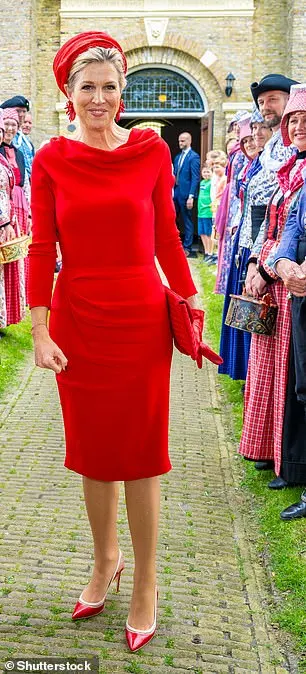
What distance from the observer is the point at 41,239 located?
2.92 m

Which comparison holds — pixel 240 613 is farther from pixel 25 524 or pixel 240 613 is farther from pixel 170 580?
pixel 25 524

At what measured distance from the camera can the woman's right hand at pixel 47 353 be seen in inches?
114

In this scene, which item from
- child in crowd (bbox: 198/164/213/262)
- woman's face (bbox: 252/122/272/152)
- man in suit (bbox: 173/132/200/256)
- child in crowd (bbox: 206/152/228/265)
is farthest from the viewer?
man in suit (bbox: 173/132/200/256)

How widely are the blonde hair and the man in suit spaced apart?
13467mm

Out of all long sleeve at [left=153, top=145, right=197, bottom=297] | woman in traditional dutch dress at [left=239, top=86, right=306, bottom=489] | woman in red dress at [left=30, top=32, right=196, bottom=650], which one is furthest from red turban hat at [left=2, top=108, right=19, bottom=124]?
long sleeve at [left=153, top=145, right=197, bottom=297]

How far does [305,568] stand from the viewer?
367 centimetres

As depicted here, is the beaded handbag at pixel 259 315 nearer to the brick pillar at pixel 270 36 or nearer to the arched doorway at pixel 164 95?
the arched doorway at pixel 164 95

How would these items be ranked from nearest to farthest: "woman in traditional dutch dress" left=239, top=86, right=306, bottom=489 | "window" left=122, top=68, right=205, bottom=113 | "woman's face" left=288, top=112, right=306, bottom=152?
"woman's face" left=288, top=112, right=306, bottom=152
"woman in traditional dutch dress" left=239, top=86, right=306, bottom=489
"window" left=122, top=68, right=205, bottom=113

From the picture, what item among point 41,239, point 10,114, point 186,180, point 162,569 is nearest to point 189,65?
point 186,180

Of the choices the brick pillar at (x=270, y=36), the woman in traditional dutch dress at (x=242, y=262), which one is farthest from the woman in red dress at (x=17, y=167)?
the brick pillar at (x=270, y=36)

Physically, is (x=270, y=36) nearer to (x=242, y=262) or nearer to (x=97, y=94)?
(x=242, y=262)

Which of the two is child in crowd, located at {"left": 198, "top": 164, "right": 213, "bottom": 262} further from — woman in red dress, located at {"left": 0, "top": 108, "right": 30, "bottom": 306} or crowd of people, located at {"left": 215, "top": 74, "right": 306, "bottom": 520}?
crowd of people, located at {"left": 215, "top": 74, "right": 306, "bottom": 520}

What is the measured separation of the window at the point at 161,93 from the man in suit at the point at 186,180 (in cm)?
245

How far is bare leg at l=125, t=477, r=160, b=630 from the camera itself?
3037mm
